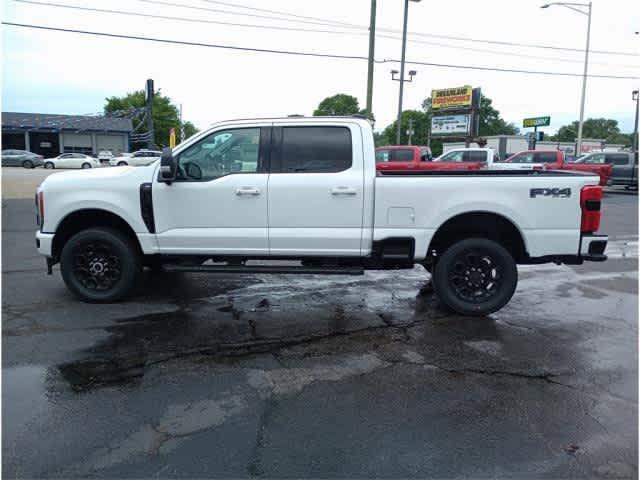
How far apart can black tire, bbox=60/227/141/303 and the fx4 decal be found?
4.44 m

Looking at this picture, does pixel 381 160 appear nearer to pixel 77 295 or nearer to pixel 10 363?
pixel 77 295

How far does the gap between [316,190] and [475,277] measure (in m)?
2.02

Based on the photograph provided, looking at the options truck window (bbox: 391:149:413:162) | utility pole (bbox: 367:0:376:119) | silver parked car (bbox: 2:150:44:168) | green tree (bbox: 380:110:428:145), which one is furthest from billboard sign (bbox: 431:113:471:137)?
green tree (bbox: 380:110:428:145)

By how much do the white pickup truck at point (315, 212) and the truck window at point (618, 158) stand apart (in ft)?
74.9

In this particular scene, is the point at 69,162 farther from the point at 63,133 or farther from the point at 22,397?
the point at 22,397

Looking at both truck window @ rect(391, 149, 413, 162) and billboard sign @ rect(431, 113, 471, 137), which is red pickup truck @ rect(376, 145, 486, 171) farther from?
billboard sign @ rect(431, 113, 471, 137)

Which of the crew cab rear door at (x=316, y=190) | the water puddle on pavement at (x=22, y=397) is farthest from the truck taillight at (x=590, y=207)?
the water puddle on pavement at (x=22, y=397)

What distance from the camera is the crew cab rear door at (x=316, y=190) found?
5695mm

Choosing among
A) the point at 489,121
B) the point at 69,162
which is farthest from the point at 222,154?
the point at 489,121

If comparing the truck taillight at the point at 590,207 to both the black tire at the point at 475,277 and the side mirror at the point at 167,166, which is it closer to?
the black tire at the point at 475,277

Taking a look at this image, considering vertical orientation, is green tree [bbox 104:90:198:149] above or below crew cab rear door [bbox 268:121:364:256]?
above

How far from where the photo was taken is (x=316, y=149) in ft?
19.2

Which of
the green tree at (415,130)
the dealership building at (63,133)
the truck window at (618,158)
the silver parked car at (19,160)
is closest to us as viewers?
the truck window at (618,158)

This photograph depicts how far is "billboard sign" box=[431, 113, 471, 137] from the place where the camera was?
139 feet
